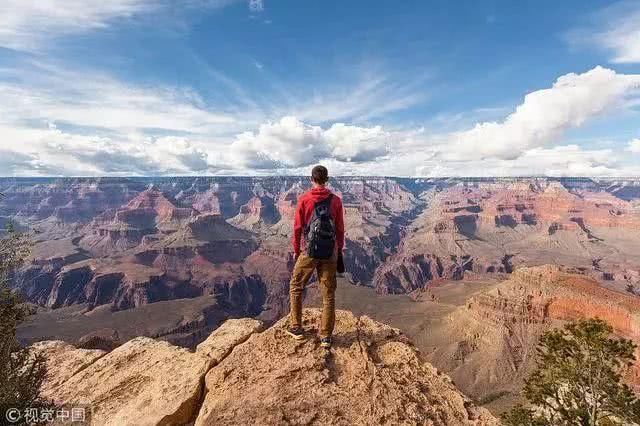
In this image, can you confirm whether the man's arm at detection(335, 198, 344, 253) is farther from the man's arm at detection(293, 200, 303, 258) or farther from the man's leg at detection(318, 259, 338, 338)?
the man's arm at detection(293, 200, 303, 258)

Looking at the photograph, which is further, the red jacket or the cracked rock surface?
the red jacket

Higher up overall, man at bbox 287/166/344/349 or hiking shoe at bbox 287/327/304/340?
man at bbox 287/166/344/349

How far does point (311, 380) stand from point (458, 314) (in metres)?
69.4

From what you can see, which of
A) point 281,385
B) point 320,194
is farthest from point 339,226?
point 281,385

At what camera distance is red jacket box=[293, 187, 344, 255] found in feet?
27.7

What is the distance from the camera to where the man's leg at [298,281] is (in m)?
8.59

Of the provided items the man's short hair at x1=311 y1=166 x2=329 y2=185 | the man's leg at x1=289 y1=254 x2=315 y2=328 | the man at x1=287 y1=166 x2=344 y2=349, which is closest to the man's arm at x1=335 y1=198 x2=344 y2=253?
the man at x1=287 y1=166 x2=344 y2=349

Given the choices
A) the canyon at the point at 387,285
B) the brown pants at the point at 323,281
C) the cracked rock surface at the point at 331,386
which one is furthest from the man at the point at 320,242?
the canyon at the point at 387,285

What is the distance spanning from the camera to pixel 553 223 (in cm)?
18962

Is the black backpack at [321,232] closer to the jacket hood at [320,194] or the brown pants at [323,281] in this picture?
the jacket hood at [320,194]

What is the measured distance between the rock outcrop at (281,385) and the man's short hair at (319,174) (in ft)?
11.9

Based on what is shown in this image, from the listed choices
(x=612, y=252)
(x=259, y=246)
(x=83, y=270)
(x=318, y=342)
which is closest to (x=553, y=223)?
(x=612, y=252)

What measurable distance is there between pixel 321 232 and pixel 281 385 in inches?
120

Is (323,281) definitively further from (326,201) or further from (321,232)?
(326,201)
